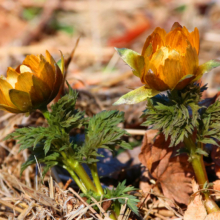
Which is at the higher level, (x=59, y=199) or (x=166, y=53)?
(x=166, y=53)

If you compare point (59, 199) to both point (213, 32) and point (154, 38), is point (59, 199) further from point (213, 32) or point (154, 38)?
point (213, 32)

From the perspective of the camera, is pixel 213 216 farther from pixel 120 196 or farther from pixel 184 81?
pixel 184 81

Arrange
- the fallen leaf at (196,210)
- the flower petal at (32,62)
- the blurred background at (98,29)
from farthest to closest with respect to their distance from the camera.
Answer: the blurred background at (98,29) → the fallen leaf at (196,210) → the flower petal at (32,62)

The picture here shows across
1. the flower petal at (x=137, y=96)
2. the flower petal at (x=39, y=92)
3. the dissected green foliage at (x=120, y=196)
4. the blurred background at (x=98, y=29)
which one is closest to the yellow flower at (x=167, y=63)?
the flower petal at (x=137, y=96)

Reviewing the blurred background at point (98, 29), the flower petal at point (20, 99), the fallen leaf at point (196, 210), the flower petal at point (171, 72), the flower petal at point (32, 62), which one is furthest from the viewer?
the blurred background at point (98, 29)

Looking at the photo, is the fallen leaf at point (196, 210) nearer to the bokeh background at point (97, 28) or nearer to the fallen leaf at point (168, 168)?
the fallen leaf at point (168, 168)

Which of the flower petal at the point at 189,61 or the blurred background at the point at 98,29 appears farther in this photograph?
the blurred background at the point at 98,29

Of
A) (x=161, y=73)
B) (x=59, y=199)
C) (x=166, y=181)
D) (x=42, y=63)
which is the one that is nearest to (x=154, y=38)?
(x=161, y=73)

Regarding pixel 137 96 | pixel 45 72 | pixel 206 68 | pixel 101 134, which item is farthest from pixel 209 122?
pixel 45 72
